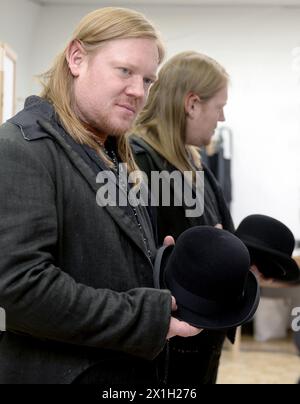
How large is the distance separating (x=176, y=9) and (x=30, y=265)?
410cm

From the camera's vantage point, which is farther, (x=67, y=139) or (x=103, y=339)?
(x=67, y=139)

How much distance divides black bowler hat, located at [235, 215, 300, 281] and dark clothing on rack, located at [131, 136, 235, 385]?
0.48ft

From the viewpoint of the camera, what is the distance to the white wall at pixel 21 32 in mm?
3936

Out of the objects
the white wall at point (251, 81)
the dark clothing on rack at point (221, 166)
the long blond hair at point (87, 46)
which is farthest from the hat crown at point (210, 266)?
the white wall at point (251, 81)

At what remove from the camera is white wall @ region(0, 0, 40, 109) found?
394 cm

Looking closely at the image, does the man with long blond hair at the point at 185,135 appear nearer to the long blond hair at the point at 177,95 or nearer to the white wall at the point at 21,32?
the long blond hair at the point at 177,95

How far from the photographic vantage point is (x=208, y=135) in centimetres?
179

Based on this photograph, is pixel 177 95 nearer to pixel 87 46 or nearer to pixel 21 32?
pixel 87 46

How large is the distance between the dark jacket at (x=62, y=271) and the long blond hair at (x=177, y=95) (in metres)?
0.64

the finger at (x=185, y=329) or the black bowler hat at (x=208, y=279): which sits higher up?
the black bowler hat at (x=208, y=279)

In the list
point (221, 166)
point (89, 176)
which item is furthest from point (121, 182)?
point (221, 166)

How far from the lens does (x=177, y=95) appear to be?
174cm
